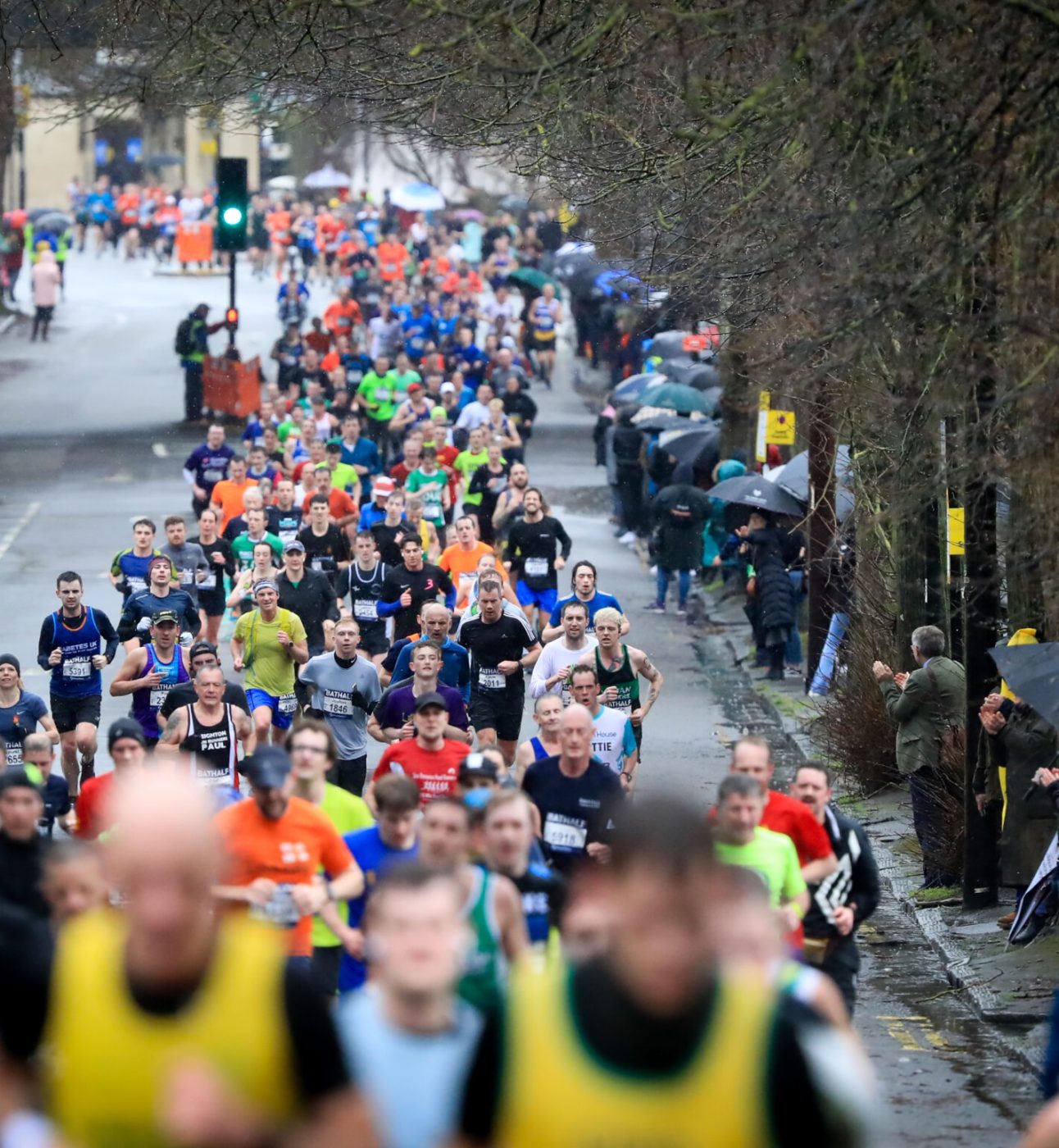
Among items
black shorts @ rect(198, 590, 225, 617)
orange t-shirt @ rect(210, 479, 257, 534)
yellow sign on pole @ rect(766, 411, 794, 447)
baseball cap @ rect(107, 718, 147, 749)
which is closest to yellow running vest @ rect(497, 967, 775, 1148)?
baseball cap @ rect(107, 718, 147, 749)

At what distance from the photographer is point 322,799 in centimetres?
877

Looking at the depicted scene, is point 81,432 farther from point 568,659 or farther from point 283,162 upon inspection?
point 283,162

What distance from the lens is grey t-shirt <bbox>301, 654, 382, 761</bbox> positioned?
1382 cm

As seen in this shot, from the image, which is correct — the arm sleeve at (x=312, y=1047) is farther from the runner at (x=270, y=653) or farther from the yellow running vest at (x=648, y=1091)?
the runner at (x=270, y=653)

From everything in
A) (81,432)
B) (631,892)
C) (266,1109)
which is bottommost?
(81,432)

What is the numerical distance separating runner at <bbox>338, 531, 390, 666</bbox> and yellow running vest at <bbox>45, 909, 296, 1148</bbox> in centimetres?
1286

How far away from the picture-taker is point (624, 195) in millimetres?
15906

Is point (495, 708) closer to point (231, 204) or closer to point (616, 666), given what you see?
point (616, 666)

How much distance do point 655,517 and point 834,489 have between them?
4.53 m

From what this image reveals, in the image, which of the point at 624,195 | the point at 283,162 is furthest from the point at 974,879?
the point at 283,162

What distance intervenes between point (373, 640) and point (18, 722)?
13.7 feet

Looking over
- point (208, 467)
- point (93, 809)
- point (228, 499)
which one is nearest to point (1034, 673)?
point (93, 809)

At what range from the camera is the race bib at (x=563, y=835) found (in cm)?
934

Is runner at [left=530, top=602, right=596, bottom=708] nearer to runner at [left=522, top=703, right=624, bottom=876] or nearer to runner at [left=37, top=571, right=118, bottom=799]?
runner at [left=37, top=571, right=118, bottom=799]
